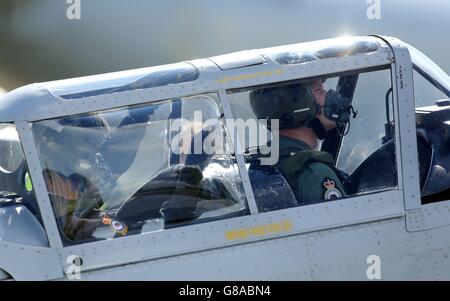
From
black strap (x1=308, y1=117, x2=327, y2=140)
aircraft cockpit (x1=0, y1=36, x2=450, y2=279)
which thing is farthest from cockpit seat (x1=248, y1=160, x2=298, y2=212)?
black strap (x1=308, y1=117, x2=327, y2=140)

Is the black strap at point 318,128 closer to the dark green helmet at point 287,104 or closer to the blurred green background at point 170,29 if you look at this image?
the dark green helmet at point 287,104

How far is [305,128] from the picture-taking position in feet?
13.5

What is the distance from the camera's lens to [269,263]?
148 inches

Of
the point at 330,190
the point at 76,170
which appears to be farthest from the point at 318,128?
the point at 76,170

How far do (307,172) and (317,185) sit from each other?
101mm

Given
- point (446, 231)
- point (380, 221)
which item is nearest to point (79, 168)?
point (380, 221)

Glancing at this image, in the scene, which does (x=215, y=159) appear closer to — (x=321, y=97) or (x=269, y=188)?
(x=269, y=188)

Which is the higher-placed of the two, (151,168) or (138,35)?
(138,35)

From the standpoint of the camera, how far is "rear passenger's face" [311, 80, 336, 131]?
13.2 feet

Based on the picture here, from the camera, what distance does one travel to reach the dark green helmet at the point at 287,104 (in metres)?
3.97

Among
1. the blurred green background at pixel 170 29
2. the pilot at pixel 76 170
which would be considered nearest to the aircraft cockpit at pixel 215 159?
the pilot at pixel 76 170

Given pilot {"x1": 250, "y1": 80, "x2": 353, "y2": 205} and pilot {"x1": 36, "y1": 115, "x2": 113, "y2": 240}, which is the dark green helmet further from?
pilot {"x1": 36, "y1": 115, "x2": 113, "y2": 240}
